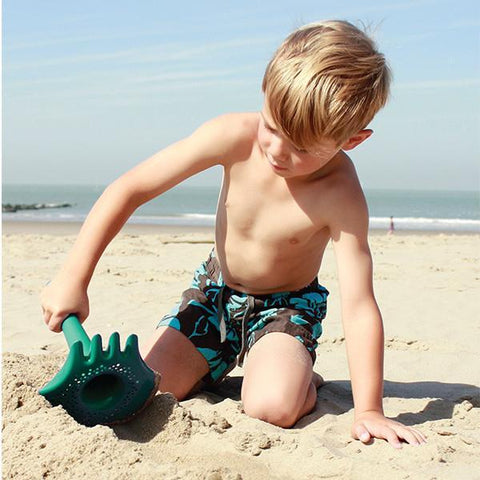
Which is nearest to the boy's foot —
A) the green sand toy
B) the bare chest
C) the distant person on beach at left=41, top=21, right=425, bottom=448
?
the distant person on beach at left=41, top=21, right=425, bottom=448

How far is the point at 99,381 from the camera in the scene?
84.0 inches

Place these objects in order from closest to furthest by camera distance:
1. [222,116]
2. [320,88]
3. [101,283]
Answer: [320,88] < [222,116] < [101,283]

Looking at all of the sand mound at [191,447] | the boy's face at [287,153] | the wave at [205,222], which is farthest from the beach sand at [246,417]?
the wave at [205,222]

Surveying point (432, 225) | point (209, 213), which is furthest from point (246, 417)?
point (209, 213)

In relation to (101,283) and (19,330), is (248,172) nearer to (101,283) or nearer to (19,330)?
(19,330)

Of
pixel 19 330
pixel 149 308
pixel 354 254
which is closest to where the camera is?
pixel 354 254

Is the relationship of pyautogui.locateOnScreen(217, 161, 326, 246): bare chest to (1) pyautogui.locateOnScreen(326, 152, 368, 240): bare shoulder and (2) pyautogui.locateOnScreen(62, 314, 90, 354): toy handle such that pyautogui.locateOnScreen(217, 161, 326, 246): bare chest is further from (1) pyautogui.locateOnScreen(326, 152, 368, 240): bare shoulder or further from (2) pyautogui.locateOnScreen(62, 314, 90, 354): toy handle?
(2) pyautogui.locateOnScreen(62, 314, 90, 354): toy handle

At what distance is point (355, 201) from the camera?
2467mm

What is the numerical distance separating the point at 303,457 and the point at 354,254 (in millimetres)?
769

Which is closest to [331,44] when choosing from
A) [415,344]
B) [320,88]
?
[320,88]

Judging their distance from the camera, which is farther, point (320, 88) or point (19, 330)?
point (19, 330)

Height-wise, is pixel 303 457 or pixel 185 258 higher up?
pixel 303 457

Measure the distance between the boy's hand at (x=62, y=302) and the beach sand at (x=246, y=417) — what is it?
20 cm

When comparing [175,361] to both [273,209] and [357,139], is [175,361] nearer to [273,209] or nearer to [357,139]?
[273,209]
